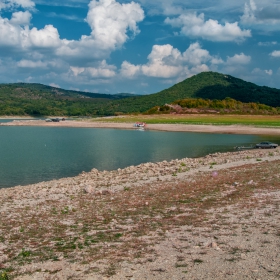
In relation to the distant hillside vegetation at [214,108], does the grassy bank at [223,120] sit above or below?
below

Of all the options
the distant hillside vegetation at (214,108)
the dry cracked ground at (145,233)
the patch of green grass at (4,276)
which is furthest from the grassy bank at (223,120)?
the patch of green grass at (4,276)

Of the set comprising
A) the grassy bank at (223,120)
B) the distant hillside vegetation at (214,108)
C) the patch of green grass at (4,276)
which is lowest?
the patch of green grass at (4,276)

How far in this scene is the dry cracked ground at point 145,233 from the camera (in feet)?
26.1

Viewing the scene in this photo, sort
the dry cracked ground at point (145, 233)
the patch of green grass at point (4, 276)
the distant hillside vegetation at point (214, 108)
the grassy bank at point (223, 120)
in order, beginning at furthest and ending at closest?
1. the distant hillside vegetation at point (214, 108)
2. the grassy bank at point (223, 120)
3. the dry cracked ground at point (145, 233)
4. the patch of green grass at point (4, 276)

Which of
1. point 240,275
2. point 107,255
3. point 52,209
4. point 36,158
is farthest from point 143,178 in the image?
point 36,158

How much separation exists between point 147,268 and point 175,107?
146328mm

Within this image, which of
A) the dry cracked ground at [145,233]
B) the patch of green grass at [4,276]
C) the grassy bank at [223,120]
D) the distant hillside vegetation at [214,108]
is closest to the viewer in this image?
the patch of green grass at [4,276]

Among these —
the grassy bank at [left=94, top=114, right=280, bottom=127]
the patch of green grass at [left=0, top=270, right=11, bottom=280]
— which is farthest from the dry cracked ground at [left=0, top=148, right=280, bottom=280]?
the grassy bank at [left=94, top=114, right=280, bottom=127]

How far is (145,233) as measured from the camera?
1069cm

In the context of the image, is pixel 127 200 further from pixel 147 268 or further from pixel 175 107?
pixel 175 107

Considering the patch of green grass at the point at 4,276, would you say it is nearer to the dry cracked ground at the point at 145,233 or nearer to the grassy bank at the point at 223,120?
the dry cracked ground at the point at 145,233

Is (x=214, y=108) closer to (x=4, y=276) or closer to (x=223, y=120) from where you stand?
(x=223, y=120)

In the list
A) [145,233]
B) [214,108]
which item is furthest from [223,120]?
[145,233]

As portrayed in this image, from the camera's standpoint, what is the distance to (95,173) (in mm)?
27062
